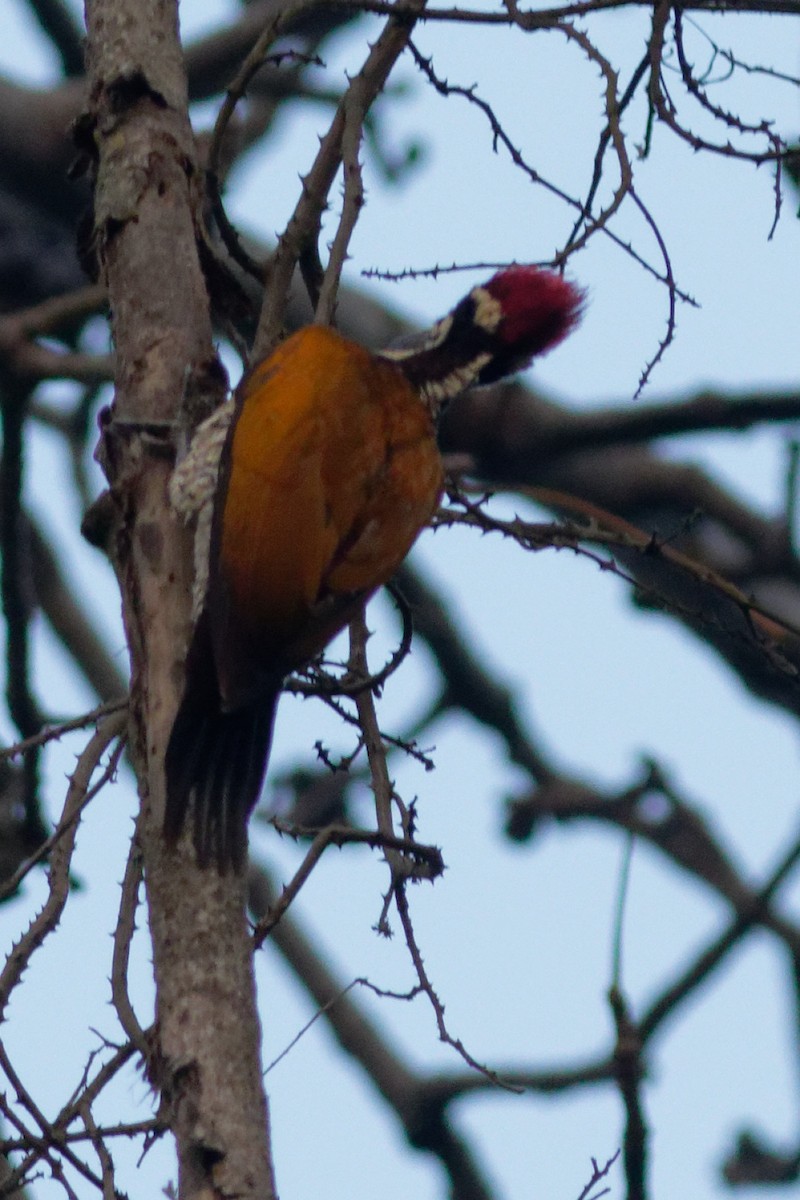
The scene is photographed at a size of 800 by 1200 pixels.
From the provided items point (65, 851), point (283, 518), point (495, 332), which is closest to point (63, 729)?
point (65, 851)

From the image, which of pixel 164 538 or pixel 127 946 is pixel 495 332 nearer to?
pixel 164 538

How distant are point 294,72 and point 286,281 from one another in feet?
11.0

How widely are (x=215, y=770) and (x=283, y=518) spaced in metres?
0.64

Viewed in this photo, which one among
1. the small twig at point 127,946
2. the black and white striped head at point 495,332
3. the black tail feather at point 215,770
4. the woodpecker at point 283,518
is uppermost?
the black and white striped head at point 495,332

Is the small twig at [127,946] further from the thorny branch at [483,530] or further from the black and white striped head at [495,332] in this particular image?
the black and white striped head at [495,332]

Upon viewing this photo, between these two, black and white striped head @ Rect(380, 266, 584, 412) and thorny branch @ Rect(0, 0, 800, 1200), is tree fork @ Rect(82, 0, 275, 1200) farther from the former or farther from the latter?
black and white striped head @ Rect(380, 266, 584, 412)

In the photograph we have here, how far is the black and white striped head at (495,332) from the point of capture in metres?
4.11

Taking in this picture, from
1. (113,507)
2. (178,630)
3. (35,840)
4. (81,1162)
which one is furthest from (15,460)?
(81,1162)

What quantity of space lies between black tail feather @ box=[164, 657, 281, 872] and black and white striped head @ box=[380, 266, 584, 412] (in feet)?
3.91

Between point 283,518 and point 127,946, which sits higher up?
point 283,518

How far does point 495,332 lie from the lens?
4168 mm

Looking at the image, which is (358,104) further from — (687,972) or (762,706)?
(762,706)

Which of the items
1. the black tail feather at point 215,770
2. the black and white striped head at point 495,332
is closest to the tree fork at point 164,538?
the black tail feather at point 215,770

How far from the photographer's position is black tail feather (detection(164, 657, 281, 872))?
277 centimetres
